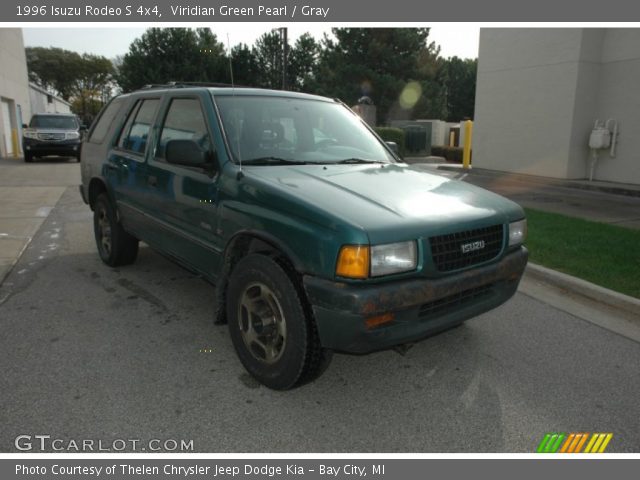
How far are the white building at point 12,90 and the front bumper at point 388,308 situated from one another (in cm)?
2672

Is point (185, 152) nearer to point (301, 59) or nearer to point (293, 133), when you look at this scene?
point (293, 133)

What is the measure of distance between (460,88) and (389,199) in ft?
191

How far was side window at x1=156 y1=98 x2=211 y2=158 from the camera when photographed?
3688 mm

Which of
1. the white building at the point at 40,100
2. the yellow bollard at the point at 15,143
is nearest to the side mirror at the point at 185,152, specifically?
the yellow bollard at the point at 15,143

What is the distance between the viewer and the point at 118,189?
494 centimetres

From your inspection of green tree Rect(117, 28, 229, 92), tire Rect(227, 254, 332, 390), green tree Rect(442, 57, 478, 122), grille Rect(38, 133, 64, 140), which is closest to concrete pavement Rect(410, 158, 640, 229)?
tire Rect(227, 254, 332, 390)

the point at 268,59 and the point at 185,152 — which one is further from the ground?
the point at 268,59

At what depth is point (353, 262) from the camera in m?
2.55

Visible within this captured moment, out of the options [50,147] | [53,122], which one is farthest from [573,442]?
[53,122]

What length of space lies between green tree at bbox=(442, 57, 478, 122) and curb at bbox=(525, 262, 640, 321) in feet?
177

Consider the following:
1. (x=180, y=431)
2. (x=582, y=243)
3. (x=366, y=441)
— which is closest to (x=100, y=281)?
(x=180, y=431)

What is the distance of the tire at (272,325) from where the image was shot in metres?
2.77

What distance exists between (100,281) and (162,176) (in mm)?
1663

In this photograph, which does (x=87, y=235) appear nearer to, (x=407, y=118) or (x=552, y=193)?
(x=552, y=193)
